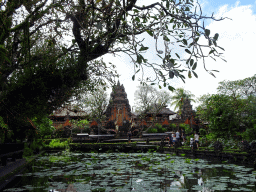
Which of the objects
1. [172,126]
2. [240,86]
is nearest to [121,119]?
[172,126]

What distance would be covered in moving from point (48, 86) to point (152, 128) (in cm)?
2266

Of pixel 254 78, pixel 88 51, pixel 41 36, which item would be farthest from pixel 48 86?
pixel 254 78

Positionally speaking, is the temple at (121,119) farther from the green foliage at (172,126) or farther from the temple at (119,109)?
the green foliage at (172,126)

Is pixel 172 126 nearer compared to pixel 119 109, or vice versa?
pixel 119 109

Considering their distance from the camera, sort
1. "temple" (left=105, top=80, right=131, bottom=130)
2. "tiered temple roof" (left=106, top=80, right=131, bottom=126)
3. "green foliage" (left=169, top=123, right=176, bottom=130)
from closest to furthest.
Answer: "temple" (left=105, top=80, right=131, bottom=130)
"tiered temple roof" (left=106, top=80, right=131, bottom=126)
"green foliage" (left=169, top=123, right=176, bottom=130)

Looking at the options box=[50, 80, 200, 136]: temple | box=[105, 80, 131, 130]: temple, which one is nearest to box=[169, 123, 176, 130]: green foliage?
box=[50, 80, 200, 136]: temple

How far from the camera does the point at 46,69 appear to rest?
19.2 feet

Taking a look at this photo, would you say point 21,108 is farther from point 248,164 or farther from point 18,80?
point 248,164

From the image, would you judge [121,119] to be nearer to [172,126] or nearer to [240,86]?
[172,126]

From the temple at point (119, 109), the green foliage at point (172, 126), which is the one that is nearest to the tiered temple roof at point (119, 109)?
the temple at point (119, 109)

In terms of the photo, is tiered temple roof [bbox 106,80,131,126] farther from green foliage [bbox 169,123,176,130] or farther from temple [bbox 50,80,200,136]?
green foliage [bbox 169,123,176,130]

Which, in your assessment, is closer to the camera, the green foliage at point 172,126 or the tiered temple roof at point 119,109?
the tiered temple roof at point 119,109

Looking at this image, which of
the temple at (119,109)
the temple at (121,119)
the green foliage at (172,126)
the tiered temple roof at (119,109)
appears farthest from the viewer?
the green foliage at (172,126)

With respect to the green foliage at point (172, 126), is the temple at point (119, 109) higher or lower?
higher
